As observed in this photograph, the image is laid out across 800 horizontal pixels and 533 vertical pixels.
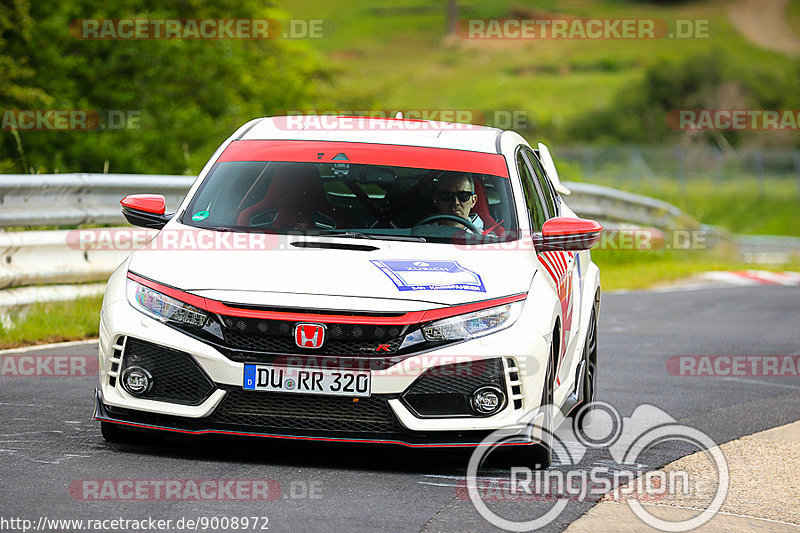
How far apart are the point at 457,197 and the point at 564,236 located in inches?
26.3

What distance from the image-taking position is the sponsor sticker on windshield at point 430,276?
6109 millimetres

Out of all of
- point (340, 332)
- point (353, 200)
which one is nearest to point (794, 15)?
point (353, 200)

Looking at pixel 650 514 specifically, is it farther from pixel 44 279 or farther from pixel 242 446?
pixel 44 279

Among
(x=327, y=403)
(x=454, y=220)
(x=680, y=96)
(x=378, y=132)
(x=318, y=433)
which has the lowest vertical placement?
(x=680, y=96)

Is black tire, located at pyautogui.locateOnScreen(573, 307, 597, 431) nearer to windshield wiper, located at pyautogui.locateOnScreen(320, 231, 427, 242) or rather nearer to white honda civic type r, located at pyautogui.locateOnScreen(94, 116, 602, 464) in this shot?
white honda civic type r, located at pyautogui.locateOnScreen(94, 116, 602, 464)

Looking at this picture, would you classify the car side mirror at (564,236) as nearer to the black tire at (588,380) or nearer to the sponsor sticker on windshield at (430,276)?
the sponsor sticker on windshield at (430,276)

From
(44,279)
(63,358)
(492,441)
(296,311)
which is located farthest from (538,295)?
(44,279)

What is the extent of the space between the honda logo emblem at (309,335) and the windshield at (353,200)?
1.08 metres

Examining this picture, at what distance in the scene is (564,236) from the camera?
687cm

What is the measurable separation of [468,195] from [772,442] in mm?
2164

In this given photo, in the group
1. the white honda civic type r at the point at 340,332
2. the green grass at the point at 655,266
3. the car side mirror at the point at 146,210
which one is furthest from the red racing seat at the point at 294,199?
the green grass at the point at 655,266

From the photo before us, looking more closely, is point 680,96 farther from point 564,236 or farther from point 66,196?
point 564,236

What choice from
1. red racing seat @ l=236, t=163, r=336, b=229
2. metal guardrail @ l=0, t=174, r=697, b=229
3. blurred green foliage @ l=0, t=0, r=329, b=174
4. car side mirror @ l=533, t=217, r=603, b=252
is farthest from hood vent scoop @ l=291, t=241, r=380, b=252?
blurred green foliage @ l=0, t=0, r=329, b=174

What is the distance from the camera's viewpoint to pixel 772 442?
298 inches
